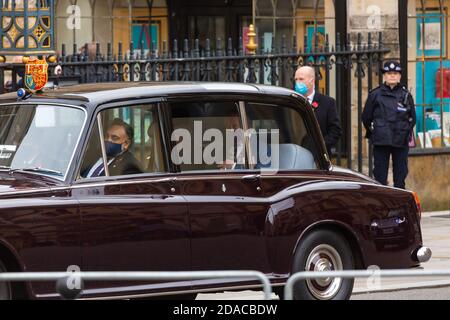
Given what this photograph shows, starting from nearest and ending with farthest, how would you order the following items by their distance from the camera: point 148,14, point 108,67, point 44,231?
point 44,231 < point 108,67 < point 148,14

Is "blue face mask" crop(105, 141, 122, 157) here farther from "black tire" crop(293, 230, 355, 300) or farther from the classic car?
"black tire" crop(293, 230, 355, 300)

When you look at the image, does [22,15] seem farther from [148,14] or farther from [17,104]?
[148,14]

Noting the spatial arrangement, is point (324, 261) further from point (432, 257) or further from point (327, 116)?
point (432, 257)

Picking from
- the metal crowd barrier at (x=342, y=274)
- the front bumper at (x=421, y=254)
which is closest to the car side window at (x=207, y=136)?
the front bumper at (x=421, y=254)

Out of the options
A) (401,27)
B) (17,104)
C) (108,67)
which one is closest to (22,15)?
(108,67)

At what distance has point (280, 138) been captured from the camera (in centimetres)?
995

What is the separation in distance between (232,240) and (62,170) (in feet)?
4.44

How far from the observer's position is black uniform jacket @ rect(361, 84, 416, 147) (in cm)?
1497

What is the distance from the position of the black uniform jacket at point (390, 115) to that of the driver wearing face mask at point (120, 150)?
6.40 meters

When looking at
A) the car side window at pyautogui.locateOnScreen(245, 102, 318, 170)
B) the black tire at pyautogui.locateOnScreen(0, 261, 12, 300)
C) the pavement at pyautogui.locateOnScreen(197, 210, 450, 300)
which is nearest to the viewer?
the black tire at pyautogui.locateOnScreen(0, 261, 12, 300)

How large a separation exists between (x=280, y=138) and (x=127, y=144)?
4.59 ft

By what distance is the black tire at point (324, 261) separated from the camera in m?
9.51

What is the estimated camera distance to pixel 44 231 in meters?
8.25

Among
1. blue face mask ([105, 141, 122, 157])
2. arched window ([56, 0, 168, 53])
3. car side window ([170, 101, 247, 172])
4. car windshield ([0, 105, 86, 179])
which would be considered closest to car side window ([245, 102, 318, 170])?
car side window ([170, 101, 247, 172])
